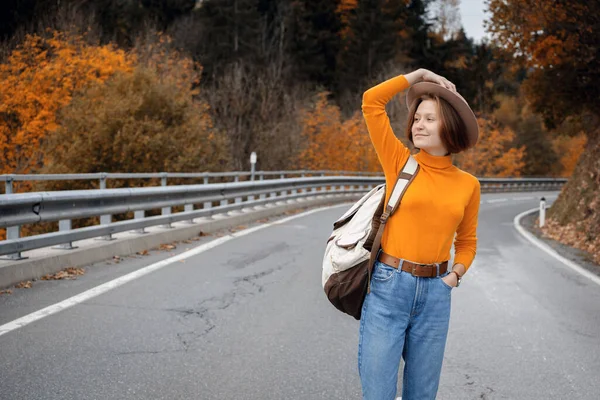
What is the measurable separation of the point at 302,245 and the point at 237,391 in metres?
8.13

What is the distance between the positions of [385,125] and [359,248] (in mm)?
587

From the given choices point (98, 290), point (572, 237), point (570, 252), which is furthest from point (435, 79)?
point (572, 237)

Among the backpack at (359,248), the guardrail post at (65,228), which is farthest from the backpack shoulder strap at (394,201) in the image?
the guardrail post at (65,228)

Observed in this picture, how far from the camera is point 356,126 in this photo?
46.6 m

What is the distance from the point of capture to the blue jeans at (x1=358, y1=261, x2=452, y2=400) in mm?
3008

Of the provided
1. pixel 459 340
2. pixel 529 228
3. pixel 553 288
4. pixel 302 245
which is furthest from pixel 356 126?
pixel 459 340

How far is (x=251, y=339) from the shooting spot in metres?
5.95

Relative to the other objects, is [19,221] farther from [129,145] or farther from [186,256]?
[129,145]

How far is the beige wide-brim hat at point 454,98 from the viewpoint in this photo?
3.10 meters

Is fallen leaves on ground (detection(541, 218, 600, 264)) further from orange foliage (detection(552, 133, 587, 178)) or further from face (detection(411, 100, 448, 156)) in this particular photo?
orange foliage (detection(552, 133, 587, 178))

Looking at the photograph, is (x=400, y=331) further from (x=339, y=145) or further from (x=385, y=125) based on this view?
(x=339, y=145)

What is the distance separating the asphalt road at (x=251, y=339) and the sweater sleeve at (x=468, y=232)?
168 centimetres

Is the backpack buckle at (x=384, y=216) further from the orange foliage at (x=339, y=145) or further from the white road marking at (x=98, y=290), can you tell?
the orange foliage at (x=339, y=145)

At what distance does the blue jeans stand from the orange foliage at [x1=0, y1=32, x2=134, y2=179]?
1046 inches
